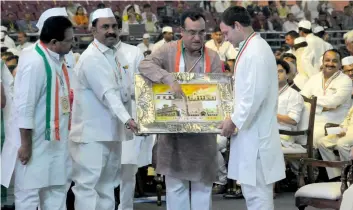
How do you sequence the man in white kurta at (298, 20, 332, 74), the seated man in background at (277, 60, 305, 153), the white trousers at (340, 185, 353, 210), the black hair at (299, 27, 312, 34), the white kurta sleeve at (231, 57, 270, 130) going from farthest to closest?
1. the black hair at (299, 27, 312, 34)
2. the man in white kurta at (298, 20, 332, 74)
3. the seated man in background at (277, 60, 305, 153)
4. the white trousers at (340, 185, 353, 210)
5. the white kurta sleeve at (231, 57, 270, 130)

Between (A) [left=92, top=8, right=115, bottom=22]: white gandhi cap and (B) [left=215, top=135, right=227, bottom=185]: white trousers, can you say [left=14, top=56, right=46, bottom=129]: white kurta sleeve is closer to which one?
(A) [left=92, top=8, right=115, bottom=22]: white gandhi cap

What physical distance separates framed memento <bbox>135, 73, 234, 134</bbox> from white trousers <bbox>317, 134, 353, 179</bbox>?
9.31 ft

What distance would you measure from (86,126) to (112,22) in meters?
0.72

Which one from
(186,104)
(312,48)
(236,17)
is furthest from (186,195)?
(312,48)

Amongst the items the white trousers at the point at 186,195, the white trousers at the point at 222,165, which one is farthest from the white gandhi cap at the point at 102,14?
the white trousers at the point at 222,165

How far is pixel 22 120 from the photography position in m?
5.51

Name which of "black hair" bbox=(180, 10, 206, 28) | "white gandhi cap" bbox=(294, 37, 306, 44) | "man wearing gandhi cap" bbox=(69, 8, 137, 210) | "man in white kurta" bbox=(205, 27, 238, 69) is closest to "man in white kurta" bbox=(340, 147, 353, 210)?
"black hair" bbox=(180, 10, 206, 28)

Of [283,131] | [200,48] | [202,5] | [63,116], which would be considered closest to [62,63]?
[63,116]

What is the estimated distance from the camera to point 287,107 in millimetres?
8516

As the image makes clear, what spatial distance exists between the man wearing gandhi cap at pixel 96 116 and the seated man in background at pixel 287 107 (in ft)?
8.85

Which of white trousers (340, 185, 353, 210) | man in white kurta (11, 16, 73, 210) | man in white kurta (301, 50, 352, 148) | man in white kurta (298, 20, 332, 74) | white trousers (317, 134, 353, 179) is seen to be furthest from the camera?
man in white kurta (298, 20, 332, 74)

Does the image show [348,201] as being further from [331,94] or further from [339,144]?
[331,94]

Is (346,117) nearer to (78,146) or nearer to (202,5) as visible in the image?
(78,146)

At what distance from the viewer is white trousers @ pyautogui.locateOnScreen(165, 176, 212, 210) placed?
19.1 feet
